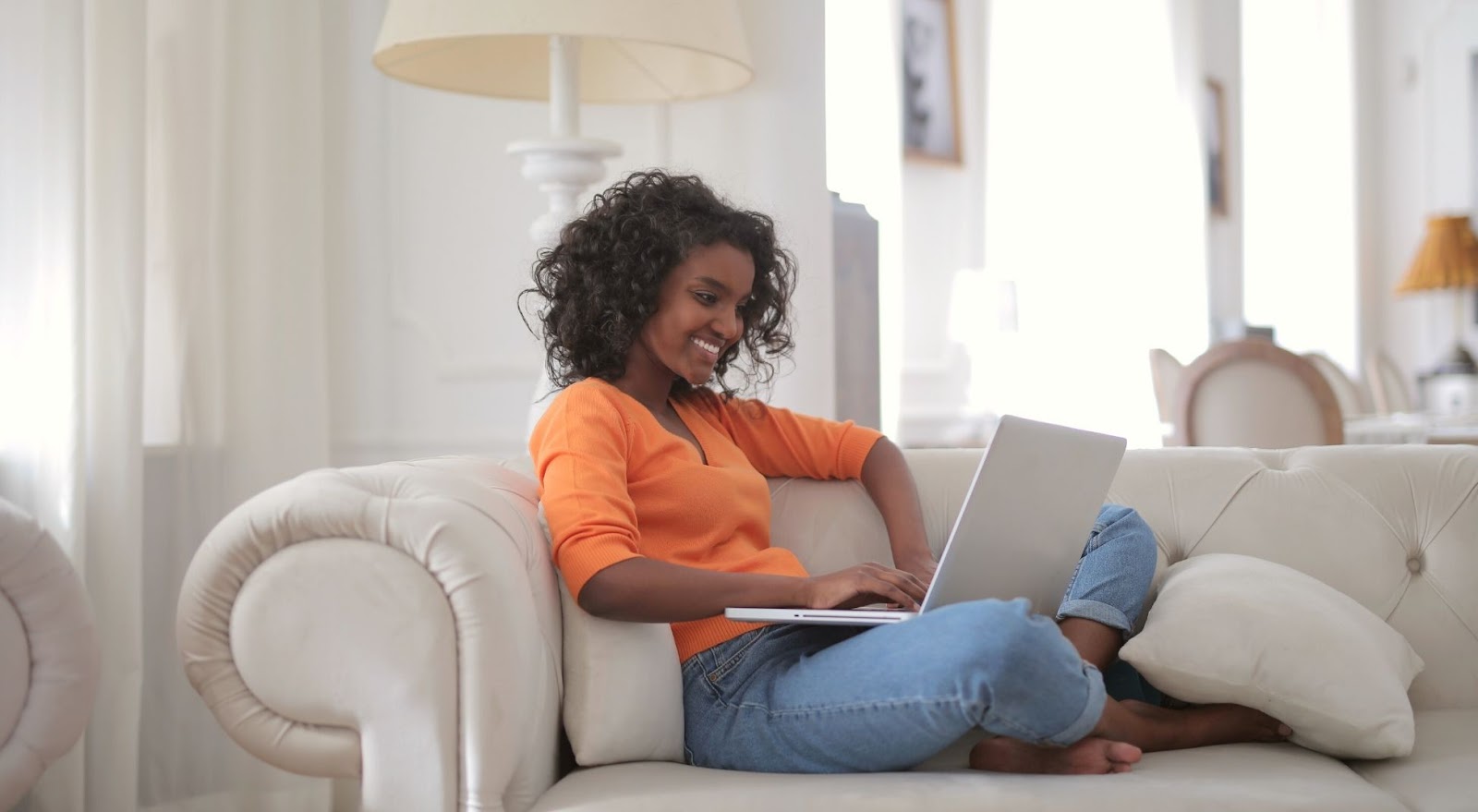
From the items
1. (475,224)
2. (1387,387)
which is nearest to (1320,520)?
(475,224)

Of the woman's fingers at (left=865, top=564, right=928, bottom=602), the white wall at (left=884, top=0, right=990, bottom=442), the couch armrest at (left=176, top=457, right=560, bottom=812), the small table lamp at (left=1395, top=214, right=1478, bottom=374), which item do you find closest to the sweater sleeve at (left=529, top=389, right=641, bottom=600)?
the couch armrest at (left=176, top=457, right=560, bottom=812)

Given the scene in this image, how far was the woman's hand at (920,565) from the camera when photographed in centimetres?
173

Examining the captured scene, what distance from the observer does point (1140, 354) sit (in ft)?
19.2

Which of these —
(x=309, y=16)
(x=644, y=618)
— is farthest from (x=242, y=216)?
(x=644, y=618)

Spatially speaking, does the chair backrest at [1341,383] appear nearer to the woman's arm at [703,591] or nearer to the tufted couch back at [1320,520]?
the tufted couch back at [1320,520]

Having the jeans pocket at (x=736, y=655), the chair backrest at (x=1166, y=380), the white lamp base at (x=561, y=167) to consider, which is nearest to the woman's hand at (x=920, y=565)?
the jeans pocket at (x=736, y=655)

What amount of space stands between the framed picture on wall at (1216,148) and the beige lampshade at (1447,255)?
43.9 inches

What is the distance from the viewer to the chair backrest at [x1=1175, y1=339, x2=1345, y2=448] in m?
3.18

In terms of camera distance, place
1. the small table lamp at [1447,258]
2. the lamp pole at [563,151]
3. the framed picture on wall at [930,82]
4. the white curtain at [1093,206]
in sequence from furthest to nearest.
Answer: the small table lamp at [1447,258]
the white curtain at [1093,206]
the framed picture on wall at [930,82]
the lamp pole at [563,151]

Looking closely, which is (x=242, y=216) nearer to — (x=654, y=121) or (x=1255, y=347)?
(x=654, y=121)

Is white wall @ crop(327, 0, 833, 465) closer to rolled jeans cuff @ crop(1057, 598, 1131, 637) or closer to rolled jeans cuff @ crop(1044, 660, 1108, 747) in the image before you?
rolled jeans cuff @ crop(1057, 598, 1131, 637)

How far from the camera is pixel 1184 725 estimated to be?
151 centimetres

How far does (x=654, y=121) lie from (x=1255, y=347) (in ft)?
4.95

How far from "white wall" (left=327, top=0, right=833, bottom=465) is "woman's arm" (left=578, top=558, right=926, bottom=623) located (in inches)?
50.0
